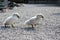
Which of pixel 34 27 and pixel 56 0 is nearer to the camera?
pixel 34 27

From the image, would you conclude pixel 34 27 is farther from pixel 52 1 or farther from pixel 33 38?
pixel 52 1

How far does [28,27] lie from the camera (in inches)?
232

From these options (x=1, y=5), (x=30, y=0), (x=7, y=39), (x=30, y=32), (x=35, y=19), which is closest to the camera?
(x=7, y=39)

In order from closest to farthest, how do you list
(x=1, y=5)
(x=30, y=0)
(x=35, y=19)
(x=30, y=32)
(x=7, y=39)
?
(x=7, y=39) → (x=30, y=32) → (x=35, y=19) → (x=1, y=5) → (x=30, y=0)

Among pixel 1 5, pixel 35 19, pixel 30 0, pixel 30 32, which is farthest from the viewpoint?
pixel 30 0

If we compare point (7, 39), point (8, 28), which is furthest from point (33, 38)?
point (8, 28)

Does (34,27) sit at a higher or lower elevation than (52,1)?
higher

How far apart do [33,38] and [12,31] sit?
1060 millimetres

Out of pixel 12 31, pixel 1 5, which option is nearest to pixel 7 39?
pixel 12 31

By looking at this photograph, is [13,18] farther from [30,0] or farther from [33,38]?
[30,0]

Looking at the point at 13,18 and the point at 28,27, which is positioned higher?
the point at 13,18

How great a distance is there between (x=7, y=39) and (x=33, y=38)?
0.65 metres

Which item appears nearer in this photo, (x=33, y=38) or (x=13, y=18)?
(x=33, y=38)

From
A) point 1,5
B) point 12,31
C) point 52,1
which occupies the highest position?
point 12,31
